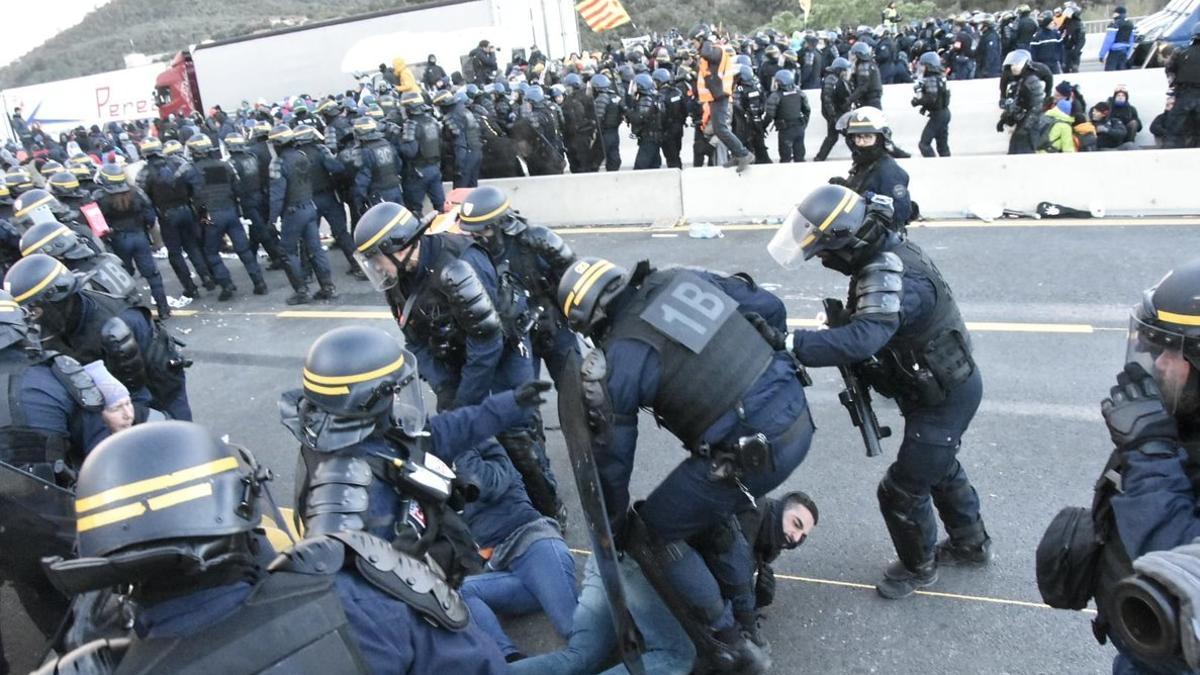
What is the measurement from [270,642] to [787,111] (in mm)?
10915

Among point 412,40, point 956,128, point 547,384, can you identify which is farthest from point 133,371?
point 412,40

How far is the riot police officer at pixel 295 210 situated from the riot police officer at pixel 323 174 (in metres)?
0.14

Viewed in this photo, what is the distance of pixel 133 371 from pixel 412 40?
2039cm

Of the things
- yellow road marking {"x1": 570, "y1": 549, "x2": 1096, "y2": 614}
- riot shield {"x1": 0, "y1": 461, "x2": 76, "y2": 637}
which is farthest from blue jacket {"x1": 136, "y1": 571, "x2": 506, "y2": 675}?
yellow road marking {"x1": 570, "y1": 549, "x2": 1096, "y2": 614}

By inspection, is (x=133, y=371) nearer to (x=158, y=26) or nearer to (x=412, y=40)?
(x=412, y=40)

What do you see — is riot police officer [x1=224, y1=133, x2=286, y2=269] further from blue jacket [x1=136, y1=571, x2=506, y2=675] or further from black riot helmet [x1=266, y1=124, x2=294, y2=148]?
blue jacket [x1=136, y1=571, x2=506, y2=675]

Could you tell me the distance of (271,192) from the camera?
8727mm

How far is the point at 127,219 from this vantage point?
8.78 metres

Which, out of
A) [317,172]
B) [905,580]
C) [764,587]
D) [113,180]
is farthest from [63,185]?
[905,580]

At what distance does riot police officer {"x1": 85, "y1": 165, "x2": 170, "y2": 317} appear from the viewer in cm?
857

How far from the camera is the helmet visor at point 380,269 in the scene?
448 centimetres

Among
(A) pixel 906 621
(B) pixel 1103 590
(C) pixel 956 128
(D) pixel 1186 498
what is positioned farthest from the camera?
(C) pixel 956 128

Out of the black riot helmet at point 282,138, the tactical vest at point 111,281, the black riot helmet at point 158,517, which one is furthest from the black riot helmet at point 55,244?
the black riot helmet at point 158,517

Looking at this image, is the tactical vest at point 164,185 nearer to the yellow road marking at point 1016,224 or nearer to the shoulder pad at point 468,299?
the yellow road marking at point 1016,224
